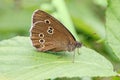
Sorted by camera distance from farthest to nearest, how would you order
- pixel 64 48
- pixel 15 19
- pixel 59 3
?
pixel 15 19 → pixel 59 3 → pixel 64 48

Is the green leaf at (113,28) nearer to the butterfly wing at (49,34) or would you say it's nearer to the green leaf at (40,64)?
the green leaf at (40,64)

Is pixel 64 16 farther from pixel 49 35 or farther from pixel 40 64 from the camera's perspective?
pixel 40 64

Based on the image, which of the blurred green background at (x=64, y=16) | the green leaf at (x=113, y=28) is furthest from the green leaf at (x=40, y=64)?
the blurred green background at (x=64, y=16)

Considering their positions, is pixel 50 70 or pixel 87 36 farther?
pixel 87 36

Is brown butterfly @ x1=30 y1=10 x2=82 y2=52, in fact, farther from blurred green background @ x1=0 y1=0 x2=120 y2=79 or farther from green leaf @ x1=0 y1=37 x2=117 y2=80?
blurred green background @ x1=0 y1=0 x2=120 y2=79

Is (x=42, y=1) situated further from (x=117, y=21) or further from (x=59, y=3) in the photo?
(x=117, y=21)

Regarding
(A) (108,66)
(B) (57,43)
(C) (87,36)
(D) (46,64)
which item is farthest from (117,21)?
(C) (87,36)

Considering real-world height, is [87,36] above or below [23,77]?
above
